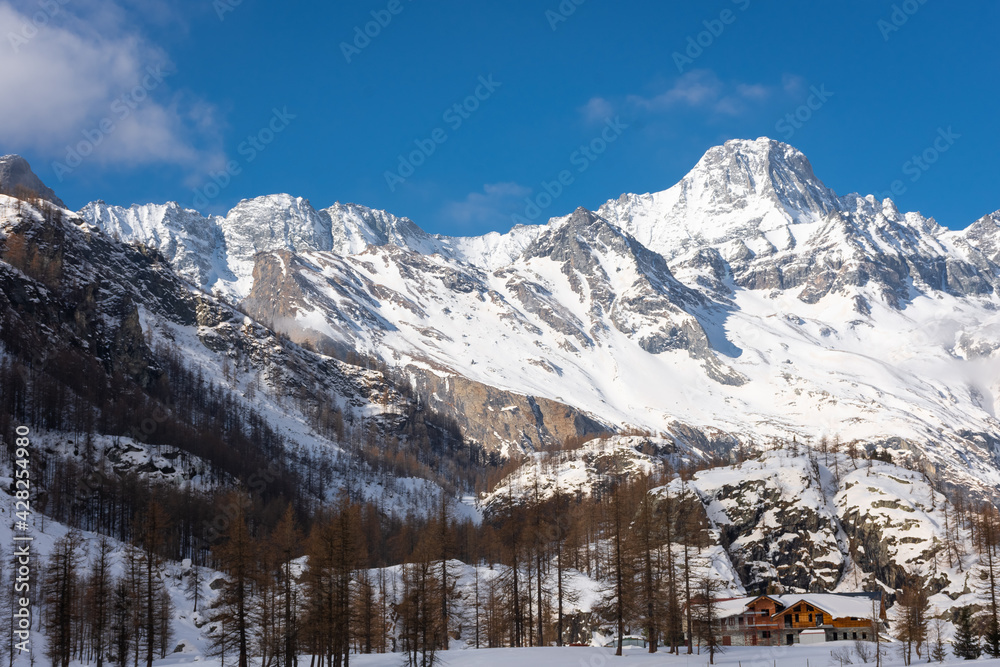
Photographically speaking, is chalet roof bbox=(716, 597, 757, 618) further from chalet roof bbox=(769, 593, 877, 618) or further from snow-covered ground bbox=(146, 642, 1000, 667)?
snow-covered ground bbox=(146, 642, 1000, 667)

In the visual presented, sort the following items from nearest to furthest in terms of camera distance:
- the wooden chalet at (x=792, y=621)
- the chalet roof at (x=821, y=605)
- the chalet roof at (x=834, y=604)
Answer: the wooden chalet at (x=792, y=621) < the chalet roof at (x=834, y=604) < the chalet roof at (x=821, y=605)

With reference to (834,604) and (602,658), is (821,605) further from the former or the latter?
(602,658)

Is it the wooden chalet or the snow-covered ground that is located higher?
the snow-covered ground

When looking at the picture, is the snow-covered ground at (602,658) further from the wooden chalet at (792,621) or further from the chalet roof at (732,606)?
the chalet roof at (732,606)

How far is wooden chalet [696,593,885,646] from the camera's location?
311 ft

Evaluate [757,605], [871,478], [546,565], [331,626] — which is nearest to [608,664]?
[331,626]

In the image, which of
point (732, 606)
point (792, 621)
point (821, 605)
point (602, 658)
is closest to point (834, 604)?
point (821, 605)

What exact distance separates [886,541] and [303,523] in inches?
4937

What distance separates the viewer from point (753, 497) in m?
148

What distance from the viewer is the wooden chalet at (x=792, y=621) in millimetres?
94938

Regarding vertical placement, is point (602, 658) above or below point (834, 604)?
above

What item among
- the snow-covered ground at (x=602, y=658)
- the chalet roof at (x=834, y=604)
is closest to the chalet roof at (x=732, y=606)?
the chalet roof at (x=834, y=604)

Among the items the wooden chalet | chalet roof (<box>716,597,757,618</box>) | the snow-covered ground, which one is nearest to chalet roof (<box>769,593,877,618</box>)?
the wooden chalet

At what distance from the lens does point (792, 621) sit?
96750 mm
